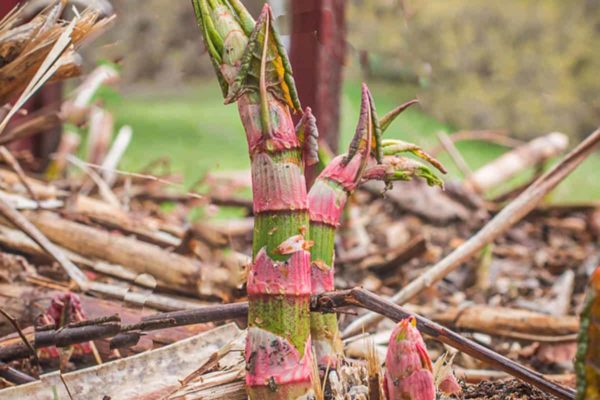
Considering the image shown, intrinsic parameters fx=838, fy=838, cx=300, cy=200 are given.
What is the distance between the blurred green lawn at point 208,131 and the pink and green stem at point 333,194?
88.8 inches

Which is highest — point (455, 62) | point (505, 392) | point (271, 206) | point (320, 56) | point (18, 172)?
point (455, 62)

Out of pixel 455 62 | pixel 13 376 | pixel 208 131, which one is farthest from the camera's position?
pixel 455 62

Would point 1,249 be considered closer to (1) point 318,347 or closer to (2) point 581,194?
(1) point 318,347

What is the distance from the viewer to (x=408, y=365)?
2.31 ft

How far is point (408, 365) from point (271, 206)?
0.18 metres

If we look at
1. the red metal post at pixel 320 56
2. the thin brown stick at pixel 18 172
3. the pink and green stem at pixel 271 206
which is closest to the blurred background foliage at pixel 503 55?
the red metal post at pixel 320 56

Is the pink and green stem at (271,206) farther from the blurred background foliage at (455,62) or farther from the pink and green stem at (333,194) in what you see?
the blurred background foliage at (455,62)

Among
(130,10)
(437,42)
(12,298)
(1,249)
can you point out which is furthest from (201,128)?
(12,298)

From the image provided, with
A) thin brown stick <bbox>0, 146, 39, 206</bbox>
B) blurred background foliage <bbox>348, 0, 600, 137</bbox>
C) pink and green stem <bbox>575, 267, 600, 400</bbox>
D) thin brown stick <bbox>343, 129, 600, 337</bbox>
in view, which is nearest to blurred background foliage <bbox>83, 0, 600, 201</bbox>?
blurred background foliage <bbox>348, 0, 600, 137</bbox>

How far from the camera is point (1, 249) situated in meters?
1.41

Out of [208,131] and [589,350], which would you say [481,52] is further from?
[589,350]

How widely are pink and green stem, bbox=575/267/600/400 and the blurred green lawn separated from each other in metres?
2.51

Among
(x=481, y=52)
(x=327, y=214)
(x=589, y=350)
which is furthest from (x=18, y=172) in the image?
(x=481, y=52)

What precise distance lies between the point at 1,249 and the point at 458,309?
2.55 ft
